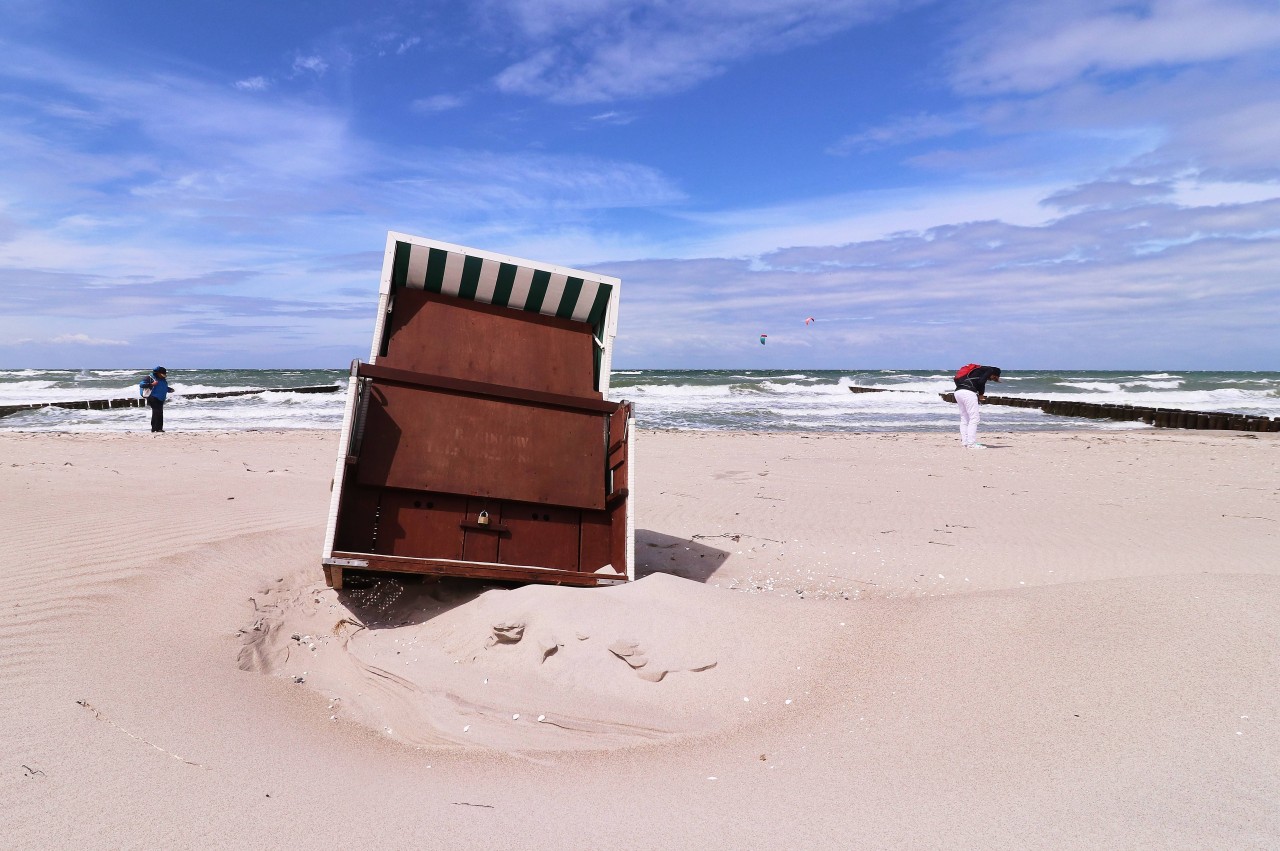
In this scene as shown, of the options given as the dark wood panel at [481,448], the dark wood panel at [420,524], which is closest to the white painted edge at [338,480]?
the dark wood panel at [481,448]

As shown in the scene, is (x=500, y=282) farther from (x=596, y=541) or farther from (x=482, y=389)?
(x=596, y=541)

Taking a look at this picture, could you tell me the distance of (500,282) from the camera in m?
6.52

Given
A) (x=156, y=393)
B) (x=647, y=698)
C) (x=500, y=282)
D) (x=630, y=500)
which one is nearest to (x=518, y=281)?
(x=500, y=282)

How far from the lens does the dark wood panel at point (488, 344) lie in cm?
629

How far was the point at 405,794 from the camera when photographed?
3416 mm

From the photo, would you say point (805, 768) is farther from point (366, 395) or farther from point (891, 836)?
point (366, 395)

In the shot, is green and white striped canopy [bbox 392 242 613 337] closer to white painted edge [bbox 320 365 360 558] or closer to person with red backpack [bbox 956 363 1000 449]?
white painted edge [bbox 320 365 360 558]

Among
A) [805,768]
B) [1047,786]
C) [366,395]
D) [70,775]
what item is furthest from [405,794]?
[366,395]

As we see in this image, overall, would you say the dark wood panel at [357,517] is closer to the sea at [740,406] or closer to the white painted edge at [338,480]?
the white painted edge at [338,480]

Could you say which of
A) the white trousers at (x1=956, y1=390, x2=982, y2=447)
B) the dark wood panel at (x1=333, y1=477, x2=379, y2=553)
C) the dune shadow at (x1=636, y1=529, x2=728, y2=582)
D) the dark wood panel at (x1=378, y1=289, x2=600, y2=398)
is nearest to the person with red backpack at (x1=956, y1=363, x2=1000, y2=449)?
the white trousers at (x1=956, y1=390, x2=982, y2=447)

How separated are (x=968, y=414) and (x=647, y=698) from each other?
1485cm

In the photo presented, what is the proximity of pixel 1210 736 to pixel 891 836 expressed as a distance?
163 cm

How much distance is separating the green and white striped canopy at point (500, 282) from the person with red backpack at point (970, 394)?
12.8 metres

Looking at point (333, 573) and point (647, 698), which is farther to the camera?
point (333, 573)
